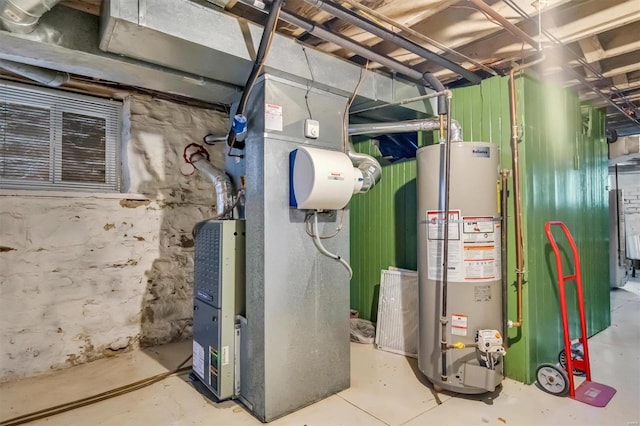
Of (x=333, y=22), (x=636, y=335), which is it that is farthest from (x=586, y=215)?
(x=333, y=22)

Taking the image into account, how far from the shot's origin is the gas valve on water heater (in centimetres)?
198

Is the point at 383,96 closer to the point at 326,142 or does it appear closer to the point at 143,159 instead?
the point at 326,142

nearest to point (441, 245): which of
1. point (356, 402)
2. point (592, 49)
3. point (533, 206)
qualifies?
point (533, 206)

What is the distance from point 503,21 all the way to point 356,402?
231cm

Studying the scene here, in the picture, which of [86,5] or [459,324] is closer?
[86,5]

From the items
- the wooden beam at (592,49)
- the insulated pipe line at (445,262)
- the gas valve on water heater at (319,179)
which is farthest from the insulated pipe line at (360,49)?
the wooden beam at (592,49)

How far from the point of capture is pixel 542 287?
2611 millimetres

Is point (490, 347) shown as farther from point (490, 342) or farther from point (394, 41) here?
point (394, 41)

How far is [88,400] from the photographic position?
2.22 m

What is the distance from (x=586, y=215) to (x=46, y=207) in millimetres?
4531

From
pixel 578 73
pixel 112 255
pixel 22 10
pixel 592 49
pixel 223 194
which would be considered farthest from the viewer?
pixel 112 255

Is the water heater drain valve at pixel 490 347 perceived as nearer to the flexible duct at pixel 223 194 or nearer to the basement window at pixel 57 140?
the flexible duct at pixel 223 194

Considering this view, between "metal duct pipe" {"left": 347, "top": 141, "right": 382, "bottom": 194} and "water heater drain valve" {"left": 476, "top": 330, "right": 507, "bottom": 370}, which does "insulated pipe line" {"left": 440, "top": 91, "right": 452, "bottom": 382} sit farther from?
"metal duct pipe" {"left": 347, "top": 141, "right": 382, "bottom": 194}

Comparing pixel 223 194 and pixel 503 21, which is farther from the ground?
pixel 503 21
